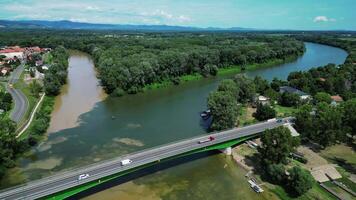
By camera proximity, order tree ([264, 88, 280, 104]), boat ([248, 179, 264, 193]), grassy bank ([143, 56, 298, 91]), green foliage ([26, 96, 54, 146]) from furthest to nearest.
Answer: grassy bank ([143, 56, 298, 91]) < tree ([264, 88, 280, 104]) < green foliage ([26, 96, 54, 146]) < boat ([248, 179, 264, 193])

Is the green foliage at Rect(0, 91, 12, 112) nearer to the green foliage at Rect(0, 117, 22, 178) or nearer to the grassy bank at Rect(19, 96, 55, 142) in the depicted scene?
the grassy bank at Rect(19, 96, 55, 142)

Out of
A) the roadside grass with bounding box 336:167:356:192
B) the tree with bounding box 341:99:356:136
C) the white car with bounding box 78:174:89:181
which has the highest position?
the tree with bounding box 341:99:356:136

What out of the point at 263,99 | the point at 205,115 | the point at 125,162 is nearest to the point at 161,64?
the point at 205,115

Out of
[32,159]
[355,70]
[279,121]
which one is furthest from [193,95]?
[355,70]

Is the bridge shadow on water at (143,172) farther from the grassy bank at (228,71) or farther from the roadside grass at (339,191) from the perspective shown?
the grassy bank at (228,71)

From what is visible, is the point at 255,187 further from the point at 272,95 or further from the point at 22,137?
the point at 22,137

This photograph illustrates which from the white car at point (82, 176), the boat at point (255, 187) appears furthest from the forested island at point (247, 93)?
the white car at point (82, 176)

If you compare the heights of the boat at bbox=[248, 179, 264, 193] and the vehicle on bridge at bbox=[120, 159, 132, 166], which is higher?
the vehicle on bridge at bbox=[120, 159, 132, 166]

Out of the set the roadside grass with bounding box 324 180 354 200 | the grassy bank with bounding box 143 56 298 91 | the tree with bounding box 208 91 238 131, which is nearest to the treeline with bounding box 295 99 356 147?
the roadside grass with bounding box 324 180 354 200
